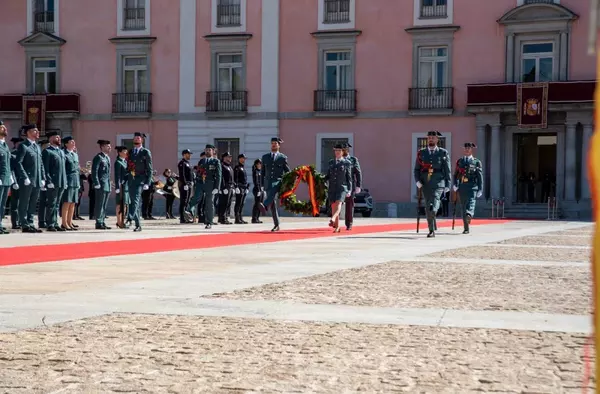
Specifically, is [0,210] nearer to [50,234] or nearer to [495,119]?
[50,234]

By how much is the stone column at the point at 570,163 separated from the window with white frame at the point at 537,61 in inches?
89.5

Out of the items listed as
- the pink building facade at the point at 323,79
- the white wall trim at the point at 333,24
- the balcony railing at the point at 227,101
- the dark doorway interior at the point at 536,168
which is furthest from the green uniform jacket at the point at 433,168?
the balcony railing at the point at 227,101

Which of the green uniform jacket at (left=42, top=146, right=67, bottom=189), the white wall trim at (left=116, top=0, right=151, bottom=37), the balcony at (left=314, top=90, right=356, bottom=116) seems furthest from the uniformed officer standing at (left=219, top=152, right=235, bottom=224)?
the white wall trim at (left=116, top=0, right=151, bottom=37)

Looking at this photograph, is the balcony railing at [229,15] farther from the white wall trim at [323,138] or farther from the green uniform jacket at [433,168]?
the green uniform jacket at [433,168]

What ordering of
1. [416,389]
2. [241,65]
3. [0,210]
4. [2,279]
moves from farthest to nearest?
[241,65]
[0,210]
[2,279]
[416,389]

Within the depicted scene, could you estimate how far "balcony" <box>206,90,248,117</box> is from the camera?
4084cm

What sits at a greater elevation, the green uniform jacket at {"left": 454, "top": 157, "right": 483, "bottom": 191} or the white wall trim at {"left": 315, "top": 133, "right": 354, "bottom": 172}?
the white wall trim at {"left": 315, "top": 133, "right": 354, "bottom": 172}

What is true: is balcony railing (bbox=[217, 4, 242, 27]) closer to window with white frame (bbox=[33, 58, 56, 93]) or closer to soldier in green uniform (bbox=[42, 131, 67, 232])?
window with white frame (bbox=[33, 58, 56, 93])

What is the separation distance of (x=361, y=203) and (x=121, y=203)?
1717 centimetres

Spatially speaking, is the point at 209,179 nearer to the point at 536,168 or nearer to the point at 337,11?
the point at 337,11

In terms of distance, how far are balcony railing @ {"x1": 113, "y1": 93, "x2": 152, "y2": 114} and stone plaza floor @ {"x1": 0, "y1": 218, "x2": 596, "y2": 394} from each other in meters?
30.8

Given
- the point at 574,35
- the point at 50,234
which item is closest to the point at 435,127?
the point at 574,35

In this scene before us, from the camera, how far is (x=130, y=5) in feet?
140

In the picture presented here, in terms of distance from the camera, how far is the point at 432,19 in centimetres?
3888
